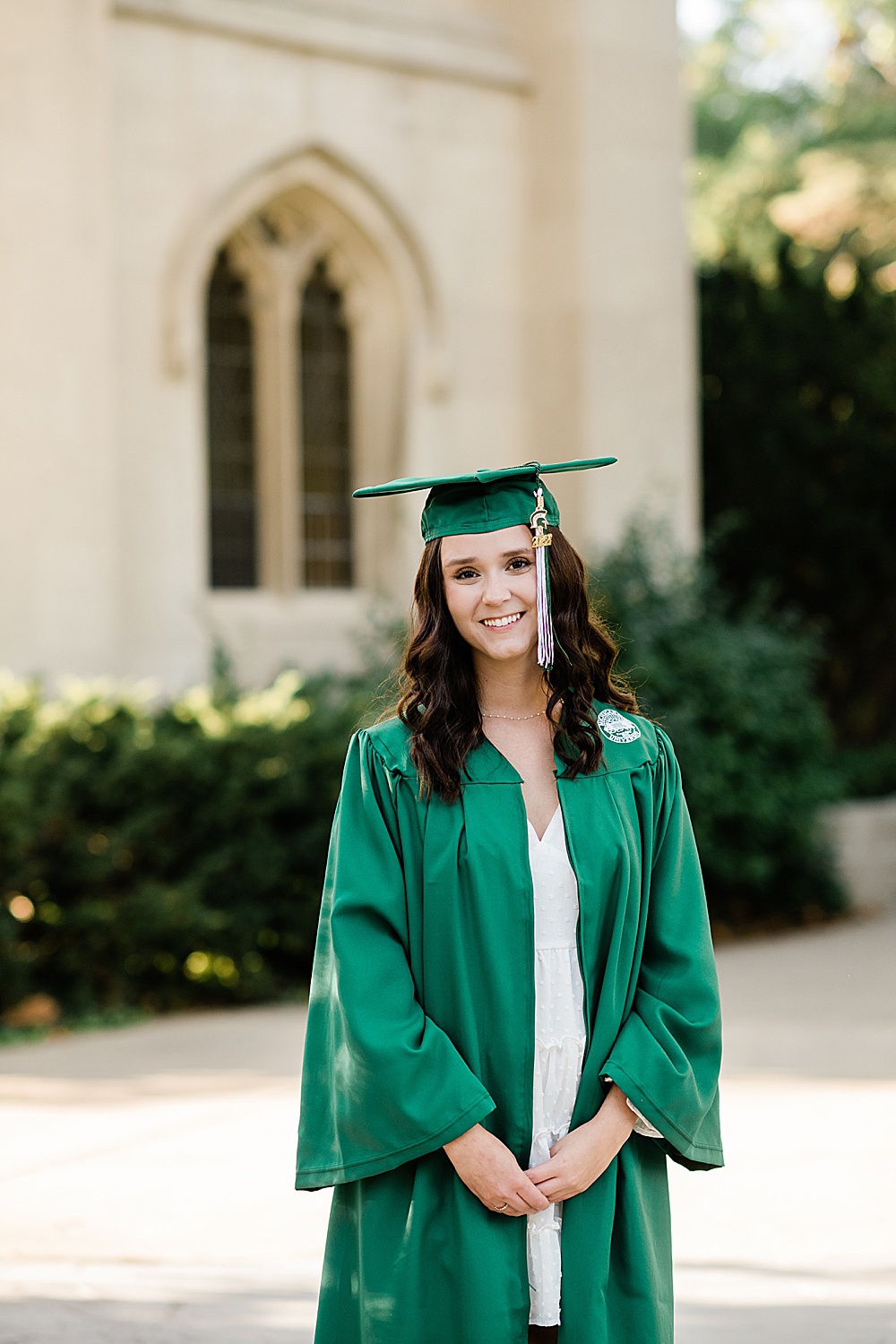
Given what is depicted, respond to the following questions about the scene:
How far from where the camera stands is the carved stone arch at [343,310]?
33.7 feet

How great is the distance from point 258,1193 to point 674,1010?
2.73 m

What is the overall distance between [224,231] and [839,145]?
1708 centimetres

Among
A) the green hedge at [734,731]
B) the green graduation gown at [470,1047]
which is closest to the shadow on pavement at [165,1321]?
the green graduation gown at [470,1047]

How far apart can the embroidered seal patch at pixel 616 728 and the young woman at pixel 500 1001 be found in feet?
0.04

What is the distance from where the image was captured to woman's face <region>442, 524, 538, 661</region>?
8.18 ft

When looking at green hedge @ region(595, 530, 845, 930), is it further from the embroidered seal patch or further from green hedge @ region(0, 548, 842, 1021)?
the embroidered seal patch

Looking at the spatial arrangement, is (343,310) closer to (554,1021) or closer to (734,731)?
(734,731)

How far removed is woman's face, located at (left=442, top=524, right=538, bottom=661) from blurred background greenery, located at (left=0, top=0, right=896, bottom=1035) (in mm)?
2608

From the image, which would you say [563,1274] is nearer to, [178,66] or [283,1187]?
[283,1187]

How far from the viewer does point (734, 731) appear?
30.8 feet

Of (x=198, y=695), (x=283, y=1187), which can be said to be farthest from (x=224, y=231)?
(x=283, y=1187)

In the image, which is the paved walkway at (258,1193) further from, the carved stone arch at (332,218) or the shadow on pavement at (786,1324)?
the carved stone arch at (332,218)

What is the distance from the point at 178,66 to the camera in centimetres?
968

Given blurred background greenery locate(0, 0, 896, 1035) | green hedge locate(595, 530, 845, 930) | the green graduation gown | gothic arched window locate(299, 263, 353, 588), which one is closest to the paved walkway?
blurred background greenery locate(0, 0, 896, 1035)
